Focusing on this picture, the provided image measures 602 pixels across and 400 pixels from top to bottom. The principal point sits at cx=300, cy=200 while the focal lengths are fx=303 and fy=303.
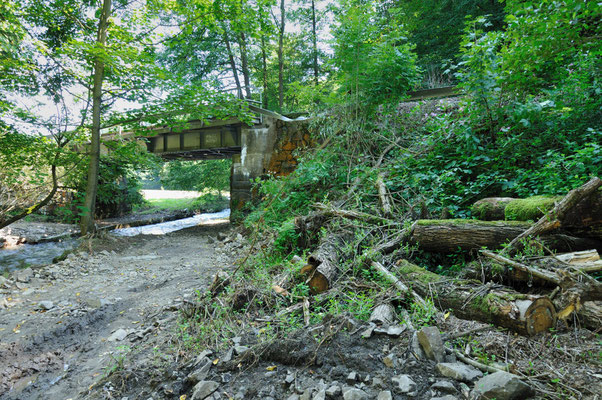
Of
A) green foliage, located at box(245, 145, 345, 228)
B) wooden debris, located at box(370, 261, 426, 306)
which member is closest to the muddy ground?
wooden debris, located at box(370, 261, 426, 306)

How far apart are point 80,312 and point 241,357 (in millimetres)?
3014

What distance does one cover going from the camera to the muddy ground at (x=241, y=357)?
1792 mm

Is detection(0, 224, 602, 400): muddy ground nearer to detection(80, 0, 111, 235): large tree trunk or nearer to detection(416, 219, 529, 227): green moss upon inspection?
detection(416, 219, 529, 227): green moss

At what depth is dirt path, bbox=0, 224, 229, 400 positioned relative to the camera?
112 inches

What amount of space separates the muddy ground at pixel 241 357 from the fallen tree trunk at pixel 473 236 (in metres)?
1.21

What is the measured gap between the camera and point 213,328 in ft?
9.41

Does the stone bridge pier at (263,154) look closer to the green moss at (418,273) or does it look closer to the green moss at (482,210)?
the green moss at (482,210)

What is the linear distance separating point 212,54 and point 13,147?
12611 mm

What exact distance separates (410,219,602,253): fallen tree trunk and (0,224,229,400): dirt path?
126 inches

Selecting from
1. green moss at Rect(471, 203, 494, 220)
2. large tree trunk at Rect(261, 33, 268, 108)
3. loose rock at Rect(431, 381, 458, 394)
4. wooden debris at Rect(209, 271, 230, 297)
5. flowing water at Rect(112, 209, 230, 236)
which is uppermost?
large tree trunk at Rect(261, 33, 268, 108)

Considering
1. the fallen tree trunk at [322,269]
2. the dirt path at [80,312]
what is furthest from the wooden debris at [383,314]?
the dirt path at [80,312]

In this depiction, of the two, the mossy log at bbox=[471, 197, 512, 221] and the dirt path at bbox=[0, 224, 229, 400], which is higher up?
the mossy log at bbox=[471, 197, 512, 221]

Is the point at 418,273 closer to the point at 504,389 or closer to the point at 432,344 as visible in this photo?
the point at 432,344

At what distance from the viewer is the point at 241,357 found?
2320 mm
